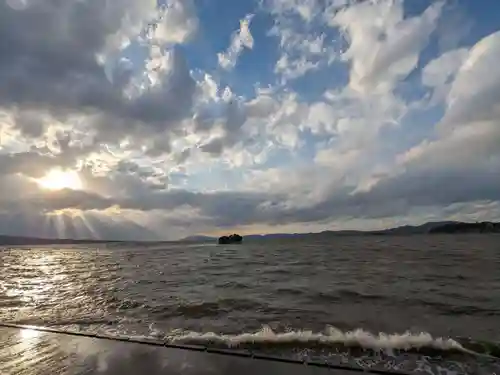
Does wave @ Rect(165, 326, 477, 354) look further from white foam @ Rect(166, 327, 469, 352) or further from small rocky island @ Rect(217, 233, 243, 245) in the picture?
small rocky island @ Rect(217, 233, 243, 245)

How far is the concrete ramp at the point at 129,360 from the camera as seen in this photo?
187 inches

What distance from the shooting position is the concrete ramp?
15.6ft

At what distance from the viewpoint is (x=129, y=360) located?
520cm

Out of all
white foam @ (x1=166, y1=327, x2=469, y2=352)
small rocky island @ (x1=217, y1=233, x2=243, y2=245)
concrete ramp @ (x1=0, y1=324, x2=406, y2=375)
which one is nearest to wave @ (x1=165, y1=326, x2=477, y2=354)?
white foam @ (x1=166, y1=327, x2=469, y2=352)

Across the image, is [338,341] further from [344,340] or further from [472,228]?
[472,228]

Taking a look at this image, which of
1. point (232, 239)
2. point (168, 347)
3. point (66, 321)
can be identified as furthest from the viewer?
point (232, 239)

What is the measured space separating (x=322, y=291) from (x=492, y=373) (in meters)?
9.23

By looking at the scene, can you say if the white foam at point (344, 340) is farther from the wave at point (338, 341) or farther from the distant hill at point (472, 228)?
the distant hill at point (472, 228)

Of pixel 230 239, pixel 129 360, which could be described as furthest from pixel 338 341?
pixel 230 239

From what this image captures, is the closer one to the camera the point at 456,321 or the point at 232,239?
the point at 456,321

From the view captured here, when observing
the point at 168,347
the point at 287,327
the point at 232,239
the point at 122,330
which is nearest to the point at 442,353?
the point at 287,327

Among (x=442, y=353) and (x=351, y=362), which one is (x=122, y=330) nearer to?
(x=351, y=362)

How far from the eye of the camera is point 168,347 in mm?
5730

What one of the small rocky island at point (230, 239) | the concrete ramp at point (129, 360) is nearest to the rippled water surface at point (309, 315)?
the concrete ramp at point (129, 360)
